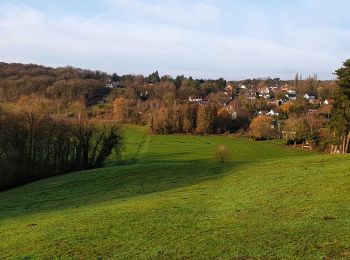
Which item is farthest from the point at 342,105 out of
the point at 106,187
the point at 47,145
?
the point at 47,145

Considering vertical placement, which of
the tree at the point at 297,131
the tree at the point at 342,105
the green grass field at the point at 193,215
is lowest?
the tree at the point at 297,131

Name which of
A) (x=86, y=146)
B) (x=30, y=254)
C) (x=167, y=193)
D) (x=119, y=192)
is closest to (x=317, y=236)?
(x=30, y=254)

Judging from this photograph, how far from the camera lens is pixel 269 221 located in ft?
54.7

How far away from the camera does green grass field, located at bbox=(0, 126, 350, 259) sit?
1348cm

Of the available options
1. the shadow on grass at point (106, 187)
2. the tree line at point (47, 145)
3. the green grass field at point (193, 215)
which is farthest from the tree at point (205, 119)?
the green grass field at point (193, 215)

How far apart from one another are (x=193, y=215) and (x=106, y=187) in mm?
16192

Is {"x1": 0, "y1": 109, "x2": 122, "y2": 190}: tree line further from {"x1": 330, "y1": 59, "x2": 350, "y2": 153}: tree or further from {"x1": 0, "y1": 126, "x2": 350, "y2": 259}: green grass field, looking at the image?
{"x1": 330, "y1": 59, "x2": 350, "y2": 153}: tree

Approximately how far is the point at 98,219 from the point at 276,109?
14431 centimetres

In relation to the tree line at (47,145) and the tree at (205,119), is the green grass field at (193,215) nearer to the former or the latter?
the tree line at (47,145)

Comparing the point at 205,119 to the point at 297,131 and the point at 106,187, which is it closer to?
the point at 297,131

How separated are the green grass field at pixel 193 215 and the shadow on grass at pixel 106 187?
9cm

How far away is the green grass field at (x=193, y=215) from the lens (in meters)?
13.5

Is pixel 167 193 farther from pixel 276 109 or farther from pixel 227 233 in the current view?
pixel 276 109

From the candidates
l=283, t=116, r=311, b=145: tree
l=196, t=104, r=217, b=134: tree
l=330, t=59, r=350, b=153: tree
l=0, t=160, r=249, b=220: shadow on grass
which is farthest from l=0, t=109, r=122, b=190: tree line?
l=196, t=104, r=217, b=134: tree
